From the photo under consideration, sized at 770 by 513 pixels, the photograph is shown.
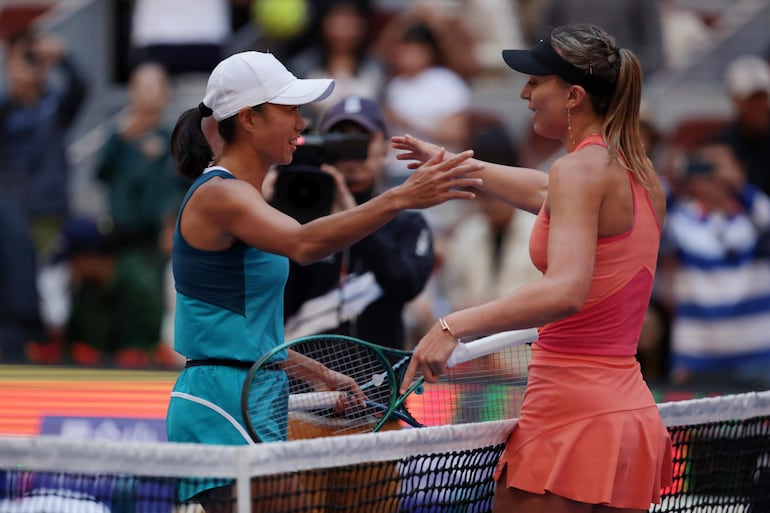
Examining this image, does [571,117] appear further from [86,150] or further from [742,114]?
[86,150]

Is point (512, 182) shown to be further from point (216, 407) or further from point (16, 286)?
point (16, 286)

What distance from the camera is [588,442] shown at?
3670mm

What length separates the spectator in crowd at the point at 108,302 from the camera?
30.2ft

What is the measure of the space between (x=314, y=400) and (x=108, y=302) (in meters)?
5.65

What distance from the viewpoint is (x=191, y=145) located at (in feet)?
13.5

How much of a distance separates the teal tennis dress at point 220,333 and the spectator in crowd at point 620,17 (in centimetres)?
686

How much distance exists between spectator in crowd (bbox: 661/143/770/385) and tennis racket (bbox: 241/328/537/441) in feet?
14.2

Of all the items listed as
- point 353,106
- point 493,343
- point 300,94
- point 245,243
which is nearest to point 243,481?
point 245,243

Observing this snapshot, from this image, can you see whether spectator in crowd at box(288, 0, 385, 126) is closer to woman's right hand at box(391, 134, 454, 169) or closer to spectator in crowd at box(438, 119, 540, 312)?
spectator in crowd at box(438, 119, 540, 312)

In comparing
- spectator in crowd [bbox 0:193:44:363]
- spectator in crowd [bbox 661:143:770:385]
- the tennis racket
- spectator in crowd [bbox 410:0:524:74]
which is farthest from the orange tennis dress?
spectator in crowd [bbox 410:0:524:74]

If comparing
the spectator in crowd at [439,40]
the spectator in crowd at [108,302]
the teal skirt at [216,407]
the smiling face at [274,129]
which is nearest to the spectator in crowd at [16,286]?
the spectator in crowd at [108,302]

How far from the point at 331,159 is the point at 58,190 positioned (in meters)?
5.34

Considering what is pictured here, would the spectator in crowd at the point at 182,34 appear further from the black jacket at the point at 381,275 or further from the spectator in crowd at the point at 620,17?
the black jacket at the point at 381,275

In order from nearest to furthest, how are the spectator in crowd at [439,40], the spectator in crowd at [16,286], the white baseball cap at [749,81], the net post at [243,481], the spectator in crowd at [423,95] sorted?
the net post at [243,481] → the spectator in crowd at [16,286] → the white baseball cap at [749,81] → the spectator in crowd at [423,95] → the spectator in crowd at [439,40]
